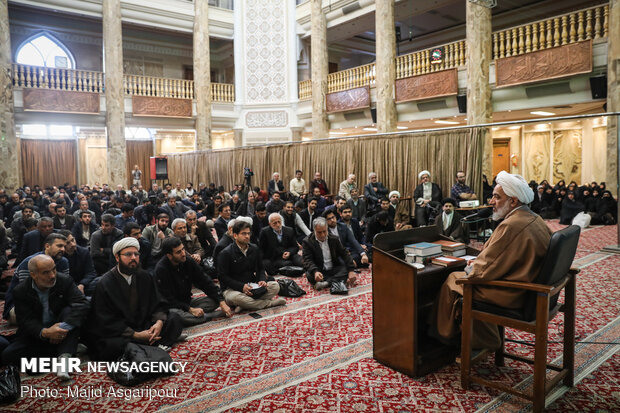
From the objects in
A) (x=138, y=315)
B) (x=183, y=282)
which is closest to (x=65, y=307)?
(x=138, y=315)

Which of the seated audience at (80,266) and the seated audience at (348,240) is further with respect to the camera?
the seated audience at (348,240)

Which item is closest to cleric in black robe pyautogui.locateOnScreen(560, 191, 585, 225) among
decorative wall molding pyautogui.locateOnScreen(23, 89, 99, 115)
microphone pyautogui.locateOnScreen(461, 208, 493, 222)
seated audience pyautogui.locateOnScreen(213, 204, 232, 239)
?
microphone pyautogui.locateOnScreen(461, 208, 493, 222)

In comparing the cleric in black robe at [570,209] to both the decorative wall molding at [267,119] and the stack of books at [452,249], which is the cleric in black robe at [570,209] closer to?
the stack of books at [452,249]

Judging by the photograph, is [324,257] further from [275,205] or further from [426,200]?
[426,200]

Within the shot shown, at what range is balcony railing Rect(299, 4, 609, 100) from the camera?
318 inches

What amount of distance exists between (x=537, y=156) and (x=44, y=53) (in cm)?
1651

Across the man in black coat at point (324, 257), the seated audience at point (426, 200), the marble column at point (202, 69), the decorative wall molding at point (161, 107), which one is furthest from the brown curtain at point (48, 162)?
the man in black coat at point (324, 257)

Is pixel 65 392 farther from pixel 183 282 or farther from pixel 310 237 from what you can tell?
pixel 310 237

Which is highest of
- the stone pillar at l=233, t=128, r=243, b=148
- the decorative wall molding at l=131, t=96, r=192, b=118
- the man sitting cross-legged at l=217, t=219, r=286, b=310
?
the decorative wall molding at l=131, t=96, r=192, b=118

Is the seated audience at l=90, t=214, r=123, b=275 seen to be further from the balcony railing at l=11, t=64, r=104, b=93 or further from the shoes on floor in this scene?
Result: the balcony railing at l=11, t=64, r=104, b=93

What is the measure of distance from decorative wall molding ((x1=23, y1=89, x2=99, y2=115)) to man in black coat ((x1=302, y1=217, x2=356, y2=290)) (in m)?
10.7

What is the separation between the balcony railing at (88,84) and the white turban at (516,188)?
13.2 metres

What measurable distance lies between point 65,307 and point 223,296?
152 centimetres

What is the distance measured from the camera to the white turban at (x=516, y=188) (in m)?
2.33
